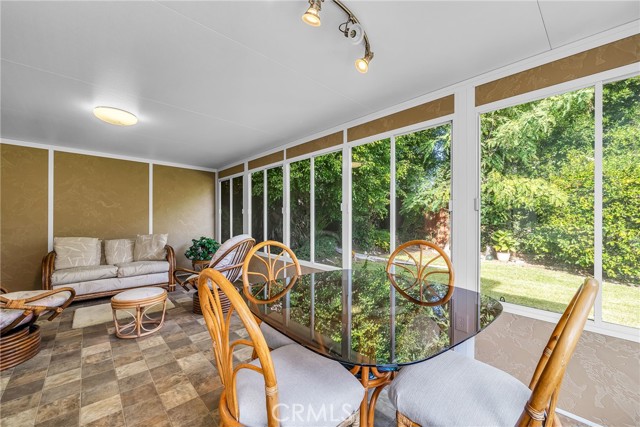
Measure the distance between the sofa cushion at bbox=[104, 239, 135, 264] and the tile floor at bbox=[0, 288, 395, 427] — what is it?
1.86 m

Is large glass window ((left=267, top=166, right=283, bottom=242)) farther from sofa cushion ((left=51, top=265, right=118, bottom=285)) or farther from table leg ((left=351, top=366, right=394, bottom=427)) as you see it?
table leg ((left=351, top=366, right=394, bottom=427))

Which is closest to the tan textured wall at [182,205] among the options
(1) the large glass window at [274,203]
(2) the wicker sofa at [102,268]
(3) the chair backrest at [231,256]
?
(2) the wicker sofa at [102,268]

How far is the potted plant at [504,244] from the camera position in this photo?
6.46 ft

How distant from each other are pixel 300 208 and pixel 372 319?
9.39 ft

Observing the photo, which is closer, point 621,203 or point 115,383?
point 621,203

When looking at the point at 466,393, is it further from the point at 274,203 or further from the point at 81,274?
the point at 81,274

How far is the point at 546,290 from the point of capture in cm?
183

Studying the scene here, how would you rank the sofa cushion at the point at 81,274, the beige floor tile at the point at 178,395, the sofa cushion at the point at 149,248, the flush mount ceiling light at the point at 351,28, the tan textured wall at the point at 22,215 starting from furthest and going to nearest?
the sofa cushion at the point at 149,248 → the tan textured wall at the point at 22,215 → the sofa cushion at the point at 81,274 → the beige floor tile at the point at 178,395 → the flush mount ceiling light at the point at 351,28

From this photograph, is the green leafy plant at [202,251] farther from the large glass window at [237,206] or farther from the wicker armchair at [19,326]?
the wicker armchair at [19,326]

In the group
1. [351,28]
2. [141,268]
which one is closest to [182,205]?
[141,268]

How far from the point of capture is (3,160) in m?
3.73

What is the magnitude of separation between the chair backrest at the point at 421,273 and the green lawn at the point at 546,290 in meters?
0.37

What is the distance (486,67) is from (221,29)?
1.94 m
